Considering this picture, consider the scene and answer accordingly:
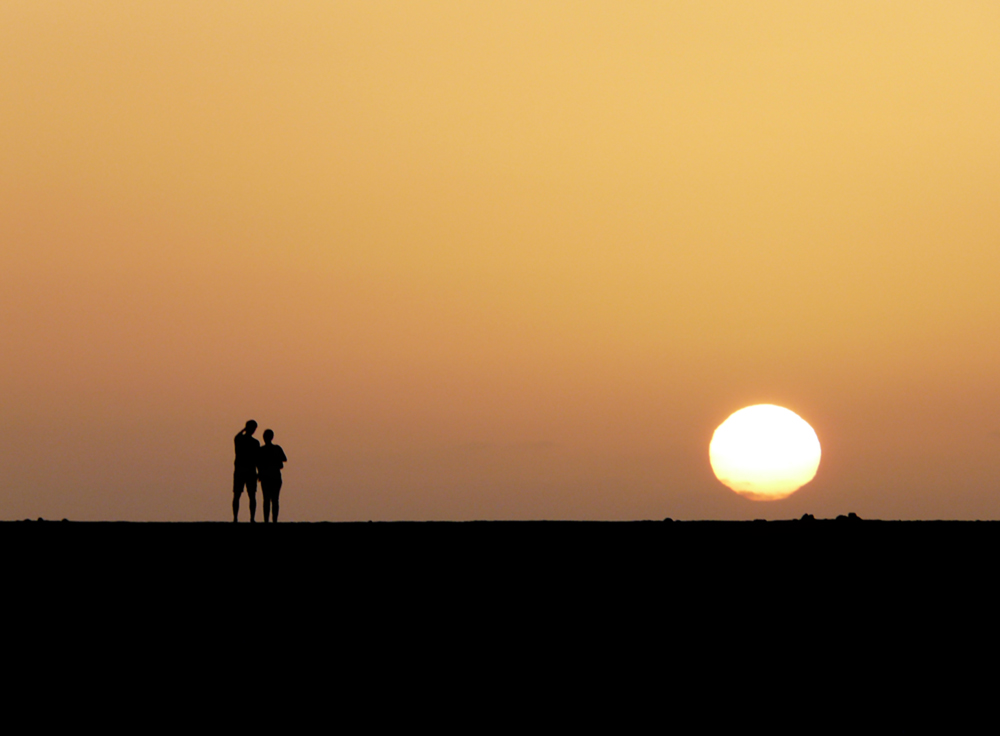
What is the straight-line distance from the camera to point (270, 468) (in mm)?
24453

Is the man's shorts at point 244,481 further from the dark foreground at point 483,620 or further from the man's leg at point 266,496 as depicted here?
the dark foreground at point 483,620

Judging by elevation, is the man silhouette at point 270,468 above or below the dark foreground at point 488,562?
above

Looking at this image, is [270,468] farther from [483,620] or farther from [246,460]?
[483,620]

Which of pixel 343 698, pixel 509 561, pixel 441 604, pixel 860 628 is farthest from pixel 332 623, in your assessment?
pixel 860 628

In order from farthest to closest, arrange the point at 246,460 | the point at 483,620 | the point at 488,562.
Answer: the point at 246,460 < the point at 488,562 < the point at 483,620

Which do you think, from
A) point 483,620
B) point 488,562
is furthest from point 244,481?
point 483,620

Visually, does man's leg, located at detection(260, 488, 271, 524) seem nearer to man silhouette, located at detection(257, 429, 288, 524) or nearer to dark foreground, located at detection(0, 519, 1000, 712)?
man silhouette, located at detection(257, 429, 288, 524)

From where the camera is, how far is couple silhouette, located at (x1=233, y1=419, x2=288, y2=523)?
24344 mm

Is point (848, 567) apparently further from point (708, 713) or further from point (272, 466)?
point (272, 466)

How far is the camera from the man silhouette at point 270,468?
24.3 meters

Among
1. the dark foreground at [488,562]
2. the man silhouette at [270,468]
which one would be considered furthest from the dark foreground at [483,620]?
the man silhouette at [270,468]

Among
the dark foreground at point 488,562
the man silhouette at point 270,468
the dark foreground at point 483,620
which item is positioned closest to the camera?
the dark foreground at point 483,620

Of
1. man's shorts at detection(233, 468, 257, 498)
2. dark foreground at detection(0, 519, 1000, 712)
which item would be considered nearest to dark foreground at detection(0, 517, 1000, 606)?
dark foreground at detection(0, 519, 1000, 712)

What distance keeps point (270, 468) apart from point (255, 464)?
11.1 inches
